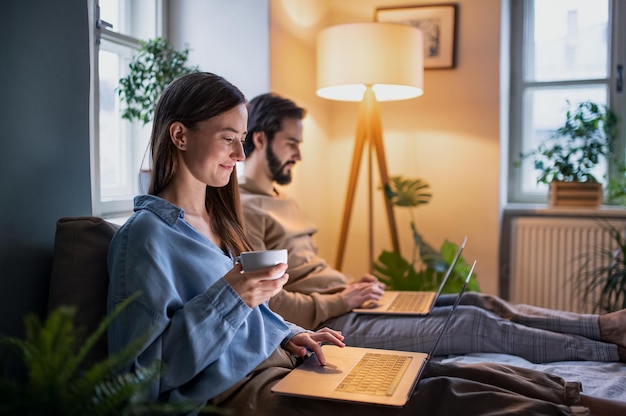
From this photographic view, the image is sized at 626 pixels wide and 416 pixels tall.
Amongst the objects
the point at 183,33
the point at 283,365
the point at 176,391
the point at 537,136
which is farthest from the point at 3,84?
the point at 537,136

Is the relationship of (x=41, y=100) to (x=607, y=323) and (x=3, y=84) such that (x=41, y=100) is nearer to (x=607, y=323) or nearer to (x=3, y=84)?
(x=3, y=84)

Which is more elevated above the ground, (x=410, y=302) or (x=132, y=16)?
(x=132, y=16)

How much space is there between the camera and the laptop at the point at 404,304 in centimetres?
212

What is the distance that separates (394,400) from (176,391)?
0.41 metres

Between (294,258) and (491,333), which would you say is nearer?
(491,333)

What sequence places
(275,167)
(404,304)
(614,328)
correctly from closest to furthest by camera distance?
(614,328) → (404,304) → (275,167)

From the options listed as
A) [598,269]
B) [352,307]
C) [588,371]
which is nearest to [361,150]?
[352,307]

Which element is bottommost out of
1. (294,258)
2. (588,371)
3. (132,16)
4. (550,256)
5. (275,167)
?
(588,371)

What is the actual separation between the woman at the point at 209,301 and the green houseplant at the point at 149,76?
79 cm

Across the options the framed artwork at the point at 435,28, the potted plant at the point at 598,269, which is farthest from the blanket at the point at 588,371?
the framed artwork at the point at 435,28

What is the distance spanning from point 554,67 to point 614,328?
210cm

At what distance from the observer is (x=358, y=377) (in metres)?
1.36

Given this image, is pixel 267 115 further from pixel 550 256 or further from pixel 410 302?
pixel 550 256

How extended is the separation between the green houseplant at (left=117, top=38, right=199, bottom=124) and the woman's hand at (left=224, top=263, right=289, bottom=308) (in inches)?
46.7
